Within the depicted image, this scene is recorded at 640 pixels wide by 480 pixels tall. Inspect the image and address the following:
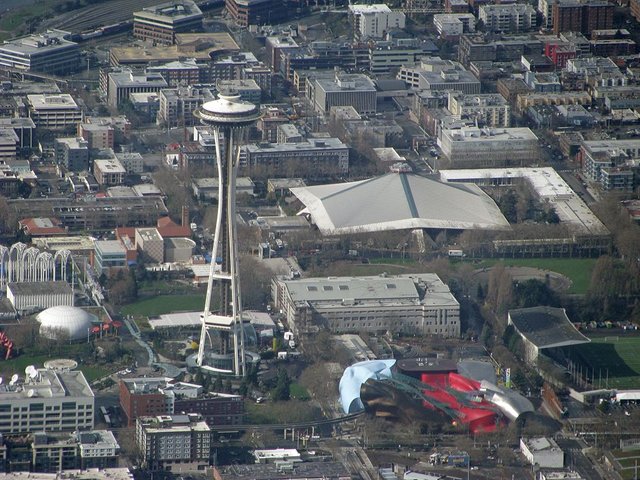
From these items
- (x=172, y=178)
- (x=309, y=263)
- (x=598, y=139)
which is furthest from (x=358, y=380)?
(x=598, y=139)

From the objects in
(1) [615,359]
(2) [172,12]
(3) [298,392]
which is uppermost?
(2) [172,12]

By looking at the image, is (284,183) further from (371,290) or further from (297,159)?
(371,290)

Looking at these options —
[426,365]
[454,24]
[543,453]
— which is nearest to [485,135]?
[454,24]

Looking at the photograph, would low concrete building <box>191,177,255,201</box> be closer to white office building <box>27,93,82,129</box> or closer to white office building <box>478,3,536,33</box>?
white office building <box>27,93,82,129</box>

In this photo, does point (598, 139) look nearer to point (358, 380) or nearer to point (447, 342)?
point (447, 342)

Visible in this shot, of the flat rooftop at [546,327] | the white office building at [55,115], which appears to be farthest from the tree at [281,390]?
the white office building at [55,115]

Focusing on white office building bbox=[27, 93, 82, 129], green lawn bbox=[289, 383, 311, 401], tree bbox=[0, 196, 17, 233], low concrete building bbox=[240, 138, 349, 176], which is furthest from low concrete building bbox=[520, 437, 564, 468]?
white office building bbox=[27, 93, 82, 129]

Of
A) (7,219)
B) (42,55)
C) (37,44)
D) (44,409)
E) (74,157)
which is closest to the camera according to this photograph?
(44,409)

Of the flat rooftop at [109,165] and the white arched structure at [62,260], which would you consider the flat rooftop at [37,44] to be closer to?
the flat rooftop at [109,165]
